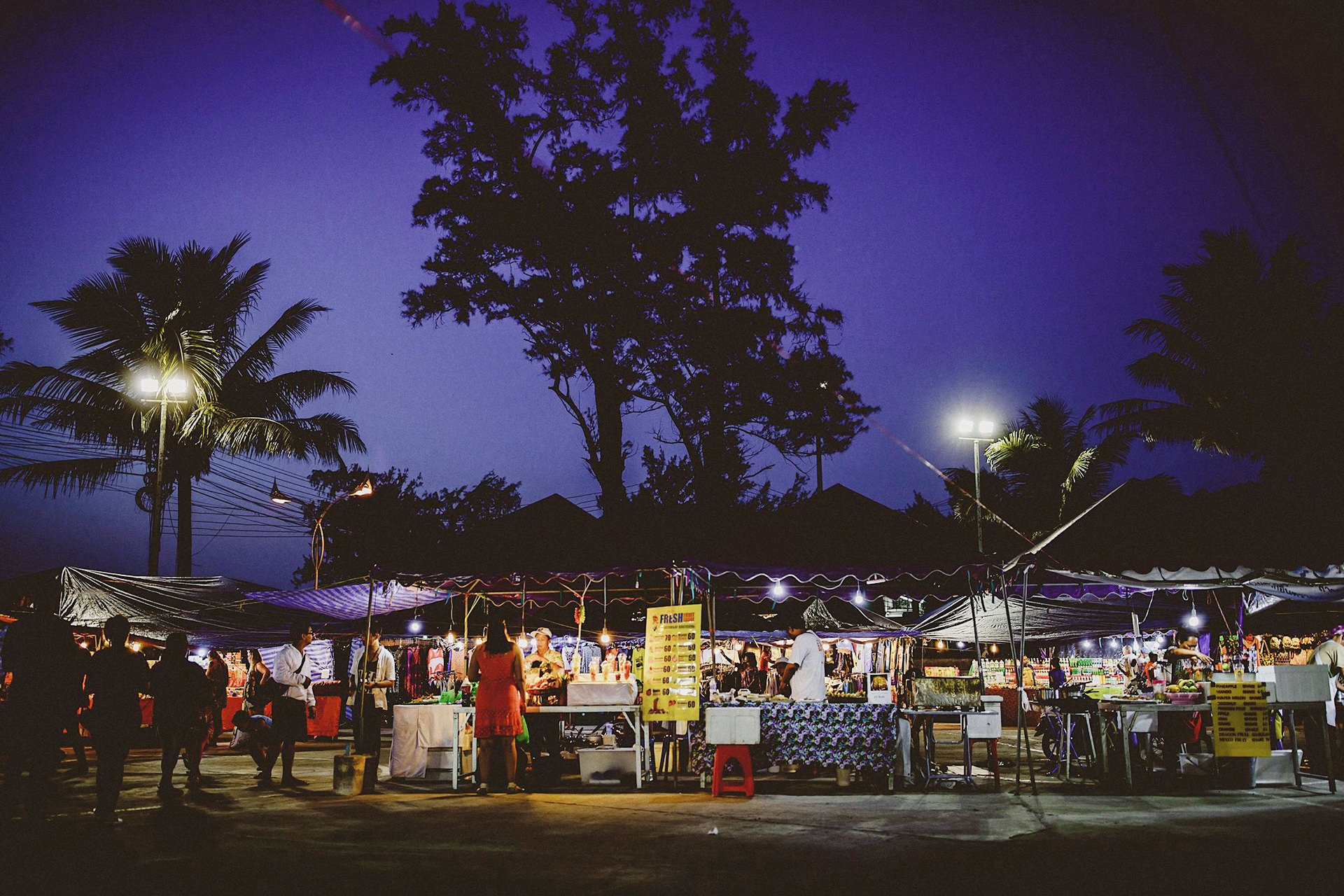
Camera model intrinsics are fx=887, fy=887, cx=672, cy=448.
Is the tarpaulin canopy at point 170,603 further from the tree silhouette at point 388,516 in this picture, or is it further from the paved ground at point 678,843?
the tree silhouette at point 388,516

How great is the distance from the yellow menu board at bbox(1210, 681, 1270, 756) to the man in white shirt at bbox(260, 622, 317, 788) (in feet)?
35.3

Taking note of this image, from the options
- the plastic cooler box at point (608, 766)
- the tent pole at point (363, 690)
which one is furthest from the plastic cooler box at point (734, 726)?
the tent pole at point (363, 690)

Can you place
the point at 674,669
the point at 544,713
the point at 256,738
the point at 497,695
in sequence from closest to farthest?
the point at 497,695 < the point at 674,669 < the point at 256,738 < the point at 544,713

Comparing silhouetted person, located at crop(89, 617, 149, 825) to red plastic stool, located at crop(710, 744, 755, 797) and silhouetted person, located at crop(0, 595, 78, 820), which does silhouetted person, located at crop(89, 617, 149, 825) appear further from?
red plastic stool, located at crop(710, 744, 755, 797)

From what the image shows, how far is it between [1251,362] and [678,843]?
2160 centimetres

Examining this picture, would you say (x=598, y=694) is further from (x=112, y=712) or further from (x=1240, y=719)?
(x=1240, y=719)

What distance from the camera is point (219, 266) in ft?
76.0

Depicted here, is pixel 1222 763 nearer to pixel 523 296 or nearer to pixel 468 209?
Answer: pixel 523 296

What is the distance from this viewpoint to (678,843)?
7.05m

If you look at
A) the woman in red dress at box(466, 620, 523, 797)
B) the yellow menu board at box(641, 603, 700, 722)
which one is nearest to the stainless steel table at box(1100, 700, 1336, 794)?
the yellow menu board at box(641, 603, 700, 722)

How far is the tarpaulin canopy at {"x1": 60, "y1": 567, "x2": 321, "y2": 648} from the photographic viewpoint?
13.0 m

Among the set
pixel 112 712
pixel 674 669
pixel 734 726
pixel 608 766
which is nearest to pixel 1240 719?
→ pixel 734 726

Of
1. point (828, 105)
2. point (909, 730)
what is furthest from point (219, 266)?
point (909, 730)

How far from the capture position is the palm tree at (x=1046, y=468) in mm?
26750
